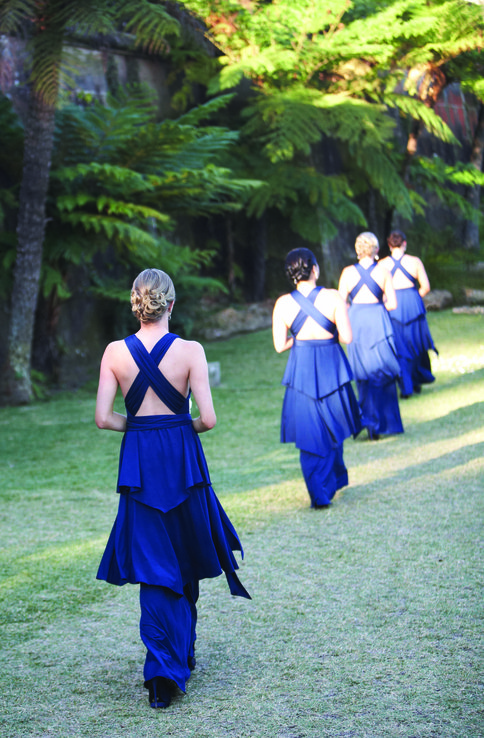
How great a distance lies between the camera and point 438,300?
18.8m

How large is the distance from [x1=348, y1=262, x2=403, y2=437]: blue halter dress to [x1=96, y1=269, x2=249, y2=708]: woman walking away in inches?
194

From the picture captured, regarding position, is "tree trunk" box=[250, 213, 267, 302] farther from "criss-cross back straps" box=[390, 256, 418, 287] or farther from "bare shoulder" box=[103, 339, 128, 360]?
"bare shoulder" box=[103, 339, 128, 360]

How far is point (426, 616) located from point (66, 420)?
718 centimetres

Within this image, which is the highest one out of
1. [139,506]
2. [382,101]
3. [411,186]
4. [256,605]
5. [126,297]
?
[382,101]

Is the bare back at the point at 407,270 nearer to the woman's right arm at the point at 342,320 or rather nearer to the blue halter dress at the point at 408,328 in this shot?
the blue halter dress at the point at 408,328

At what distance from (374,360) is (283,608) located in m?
4.24

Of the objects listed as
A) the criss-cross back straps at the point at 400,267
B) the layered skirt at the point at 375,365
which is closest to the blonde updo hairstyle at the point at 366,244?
the layered skirt at the point at 375,365

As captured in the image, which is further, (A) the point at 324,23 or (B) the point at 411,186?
(B) the point at 411,186

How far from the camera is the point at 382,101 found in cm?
1659

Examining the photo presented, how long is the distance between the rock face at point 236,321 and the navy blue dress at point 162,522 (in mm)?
12931

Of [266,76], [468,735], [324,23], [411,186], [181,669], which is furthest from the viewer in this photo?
[411,186]

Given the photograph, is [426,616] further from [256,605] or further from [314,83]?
[314,83]

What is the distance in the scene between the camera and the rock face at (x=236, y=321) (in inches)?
647

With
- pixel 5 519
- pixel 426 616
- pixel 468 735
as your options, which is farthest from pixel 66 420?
pixel 468 735
